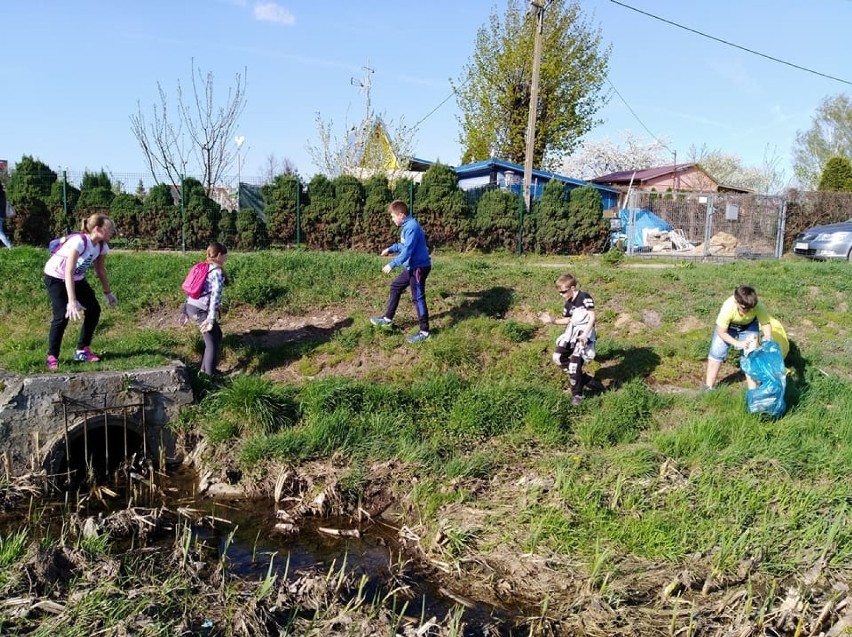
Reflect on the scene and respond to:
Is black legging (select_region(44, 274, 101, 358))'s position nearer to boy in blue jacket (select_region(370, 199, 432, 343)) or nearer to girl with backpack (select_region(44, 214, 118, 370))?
girl with backpack (select_region(44, 214, 118, 370))

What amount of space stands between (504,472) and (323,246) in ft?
41.3

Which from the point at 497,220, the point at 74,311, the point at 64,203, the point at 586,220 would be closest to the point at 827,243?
the point at 586,220

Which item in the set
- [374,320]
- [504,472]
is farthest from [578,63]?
[504,472]

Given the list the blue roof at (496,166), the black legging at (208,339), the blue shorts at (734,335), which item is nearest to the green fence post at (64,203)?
the black legging at (208,339)

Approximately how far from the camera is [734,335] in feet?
25.4

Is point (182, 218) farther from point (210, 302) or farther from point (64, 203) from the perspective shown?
point (210, 302)

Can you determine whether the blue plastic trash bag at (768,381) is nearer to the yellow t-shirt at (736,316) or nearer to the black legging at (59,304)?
the yellow t-shirt at (736,316)

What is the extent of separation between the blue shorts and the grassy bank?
0.43 m

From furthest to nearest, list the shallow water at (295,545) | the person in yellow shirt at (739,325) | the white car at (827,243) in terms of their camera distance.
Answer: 1. the white car at (827,243)
2. the person in yellow shirt at (739,325)
3. the shallow water at (295,545)

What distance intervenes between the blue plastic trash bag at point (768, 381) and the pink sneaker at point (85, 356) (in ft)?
22.4

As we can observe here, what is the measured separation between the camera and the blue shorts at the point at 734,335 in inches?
302

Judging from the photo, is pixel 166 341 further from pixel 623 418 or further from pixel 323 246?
pixel 323 246

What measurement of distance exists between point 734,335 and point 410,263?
3763mm

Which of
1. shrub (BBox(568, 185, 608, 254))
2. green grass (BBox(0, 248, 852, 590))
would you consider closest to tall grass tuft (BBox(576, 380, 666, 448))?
green grass (BBox(0, 248, 852, 590))
